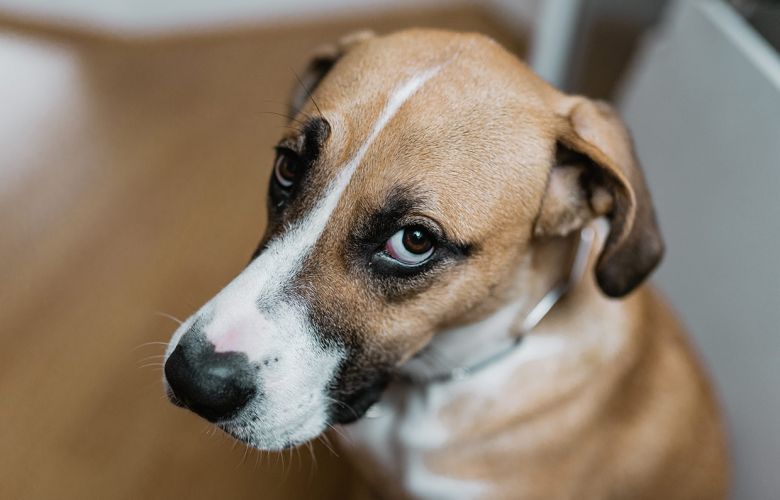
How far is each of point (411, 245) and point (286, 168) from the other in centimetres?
38

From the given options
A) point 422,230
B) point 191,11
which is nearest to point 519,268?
point 422,230

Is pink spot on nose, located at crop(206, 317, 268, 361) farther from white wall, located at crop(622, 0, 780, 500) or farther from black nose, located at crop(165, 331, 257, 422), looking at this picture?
white wall, located at crop(622, 0, 780, 500)

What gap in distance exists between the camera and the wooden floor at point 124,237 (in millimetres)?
2445

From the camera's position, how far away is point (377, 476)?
202 centimetres

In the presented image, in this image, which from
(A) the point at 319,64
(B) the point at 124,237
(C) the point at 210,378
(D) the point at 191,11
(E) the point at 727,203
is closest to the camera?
(C) the point at 210,378

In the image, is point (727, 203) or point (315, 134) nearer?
point (315, 134)

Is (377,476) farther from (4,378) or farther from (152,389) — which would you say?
(4,378)

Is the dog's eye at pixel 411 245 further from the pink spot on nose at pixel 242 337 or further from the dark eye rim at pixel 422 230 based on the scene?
the pink spot on nose at pixel 242 337

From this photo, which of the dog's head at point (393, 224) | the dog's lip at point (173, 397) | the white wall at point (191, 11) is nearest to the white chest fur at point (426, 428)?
the dog's head at point (393, 224)

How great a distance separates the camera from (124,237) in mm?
3178

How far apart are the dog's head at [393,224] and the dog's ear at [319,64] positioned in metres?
0.20

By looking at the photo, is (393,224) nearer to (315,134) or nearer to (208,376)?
(315,134)

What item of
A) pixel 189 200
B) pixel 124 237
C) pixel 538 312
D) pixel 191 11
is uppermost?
pixel 538 312

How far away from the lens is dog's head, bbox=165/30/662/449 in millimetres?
1424
